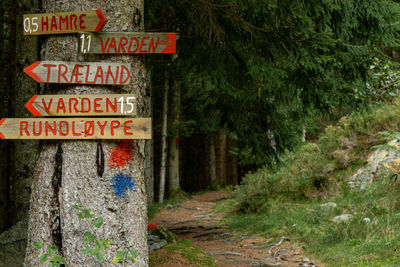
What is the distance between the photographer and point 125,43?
3.53 m

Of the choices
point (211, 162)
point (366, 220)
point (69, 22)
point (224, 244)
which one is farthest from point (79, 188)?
point (211, 162)

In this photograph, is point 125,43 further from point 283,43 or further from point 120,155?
point 283,43

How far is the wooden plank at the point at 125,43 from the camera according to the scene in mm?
3486

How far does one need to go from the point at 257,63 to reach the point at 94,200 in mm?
3125

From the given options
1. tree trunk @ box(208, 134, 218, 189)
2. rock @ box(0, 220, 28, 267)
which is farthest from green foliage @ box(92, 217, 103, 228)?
tree trunk @ box(208, 134, 218, 189)

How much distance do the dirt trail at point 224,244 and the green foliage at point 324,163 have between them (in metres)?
1.38

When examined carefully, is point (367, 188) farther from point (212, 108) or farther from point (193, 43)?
point (193, 43)

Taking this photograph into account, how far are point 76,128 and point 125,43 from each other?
2.80 ft

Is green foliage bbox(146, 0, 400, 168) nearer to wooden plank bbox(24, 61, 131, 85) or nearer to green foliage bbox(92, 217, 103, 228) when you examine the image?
wooden plank bbox(24, 61, 131, 85)

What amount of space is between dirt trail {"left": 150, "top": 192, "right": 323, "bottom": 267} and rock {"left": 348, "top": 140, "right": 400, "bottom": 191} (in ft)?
7.27

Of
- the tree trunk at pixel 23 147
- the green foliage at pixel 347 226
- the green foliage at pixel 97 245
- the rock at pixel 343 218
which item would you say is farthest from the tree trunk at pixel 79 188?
the tree trunk at pixel 23 147

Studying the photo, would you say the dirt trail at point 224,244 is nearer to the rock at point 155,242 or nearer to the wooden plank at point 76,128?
the rock at point 155,242

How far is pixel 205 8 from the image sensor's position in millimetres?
5449

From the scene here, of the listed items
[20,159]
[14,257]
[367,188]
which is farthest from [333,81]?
[20,159]
